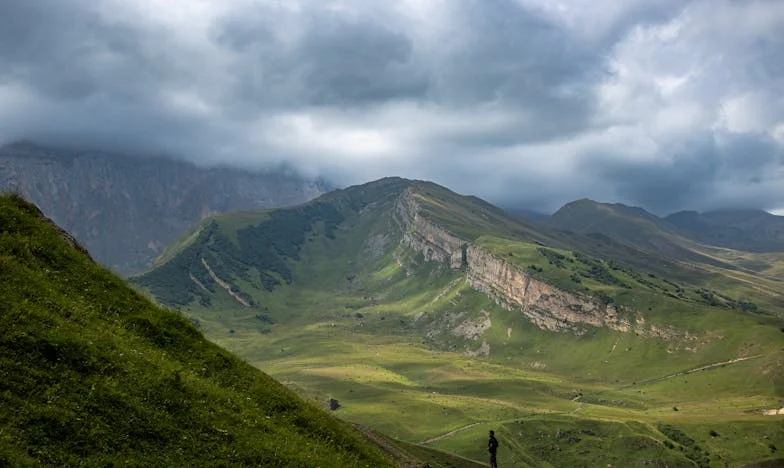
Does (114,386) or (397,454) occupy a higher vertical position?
(114,386)

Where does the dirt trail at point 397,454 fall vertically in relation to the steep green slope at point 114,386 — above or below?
below

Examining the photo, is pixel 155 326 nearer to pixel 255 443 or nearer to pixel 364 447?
pixel 255 443

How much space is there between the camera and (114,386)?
28578mm

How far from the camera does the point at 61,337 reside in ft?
94.7

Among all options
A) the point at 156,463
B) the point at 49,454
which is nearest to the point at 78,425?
Answer: the point at 49,454

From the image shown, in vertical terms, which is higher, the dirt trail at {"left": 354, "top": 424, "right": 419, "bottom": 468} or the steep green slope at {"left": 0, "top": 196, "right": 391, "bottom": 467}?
the steep green slope at {"left": 0, "top": 196, "right": 391, "bottom": 467}

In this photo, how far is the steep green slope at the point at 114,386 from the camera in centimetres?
2511

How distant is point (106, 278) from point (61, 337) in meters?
10.1

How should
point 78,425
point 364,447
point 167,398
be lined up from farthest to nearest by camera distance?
point 364,447 → point 167,398 → point 78,425

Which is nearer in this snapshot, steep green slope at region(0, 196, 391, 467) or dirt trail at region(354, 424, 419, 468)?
steep green slope at region(0, 196, 391, 467)

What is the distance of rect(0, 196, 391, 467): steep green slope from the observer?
25.1m

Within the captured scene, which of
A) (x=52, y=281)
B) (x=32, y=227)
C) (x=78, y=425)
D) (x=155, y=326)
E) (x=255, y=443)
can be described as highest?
(x=32, y=227)

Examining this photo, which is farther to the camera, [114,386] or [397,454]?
[397,454]

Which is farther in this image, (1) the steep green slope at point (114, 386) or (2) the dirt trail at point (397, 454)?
(2) the dirt trail at point (397, 454)
